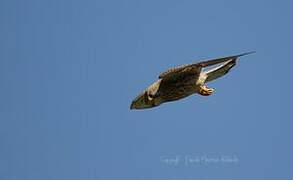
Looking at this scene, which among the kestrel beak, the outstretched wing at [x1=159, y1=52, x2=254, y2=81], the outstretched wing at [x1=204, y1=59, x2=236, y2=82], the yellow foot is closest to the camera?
the outstretched wing at [x1=159, y1=52, x2=254, y2=81]

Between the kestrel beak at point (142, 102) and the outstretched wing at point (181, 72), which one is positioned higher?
the outstretched wing at point (181, 72)

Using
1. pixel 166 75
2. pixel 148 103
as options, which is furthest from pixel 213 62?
pixel 148 103

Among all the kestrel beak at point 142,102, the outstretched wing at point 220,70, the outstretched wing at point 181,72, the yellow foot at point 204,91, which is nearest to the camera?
the outstretched wing at point 181,72

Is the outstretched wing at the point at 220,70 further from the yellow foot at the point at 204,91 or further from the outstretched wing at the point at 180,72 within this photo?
the outstretched wing at the point at 180,72

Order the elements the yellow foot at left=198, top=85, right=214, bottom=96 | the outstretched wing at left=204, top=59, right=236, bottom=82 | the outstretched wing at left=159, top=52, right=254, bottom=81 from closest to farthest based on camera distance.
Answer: the outstretched wing at left=159, top=52, right=254, bottom=81 < the yellow foot at left=198, top=85, right=214, bottom=96 < the outstretched wing at left=204, top=59, right=236, bottom=82

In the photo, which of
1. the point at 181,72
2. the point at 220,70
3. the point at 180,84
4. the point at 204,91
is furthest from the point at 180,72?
Result: the point at 220,70

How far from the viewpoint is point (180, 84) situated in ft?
60.1

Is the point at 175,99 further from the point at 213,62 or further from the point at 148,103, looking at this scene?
the point at 213,62

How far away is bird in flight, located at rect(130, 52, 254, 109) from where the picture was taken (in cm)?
1794

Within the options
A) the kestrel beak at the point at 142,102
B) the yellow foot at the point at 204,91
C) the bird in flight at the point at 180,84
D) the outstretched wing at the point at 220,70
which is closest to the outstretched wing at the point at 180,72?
the bird in flight at the point at 180,84

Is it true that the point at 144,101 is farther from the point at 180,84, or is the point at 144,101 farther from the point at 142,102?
the point at 180,84

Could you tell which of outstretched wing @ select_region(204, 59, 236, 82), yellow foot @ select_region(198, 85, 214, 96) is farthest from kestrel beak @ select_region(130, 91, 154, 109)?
outstretched wing @ select_region(204, 59, 236, 82)

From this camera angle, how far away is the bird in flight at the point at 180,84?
17.9 metres

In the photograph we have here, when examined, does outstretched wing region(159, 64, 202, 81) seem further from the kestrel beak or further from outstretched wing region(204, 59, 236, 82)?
the kestrel beak
